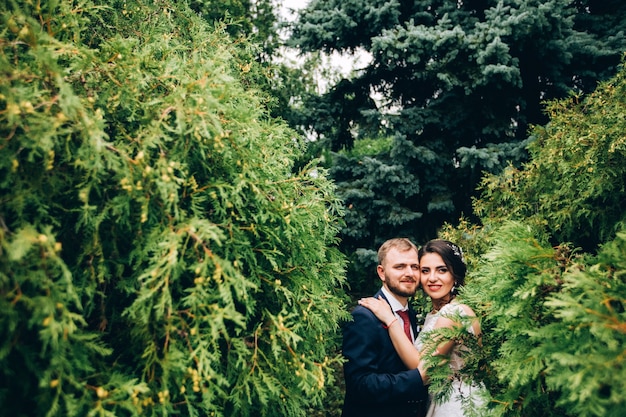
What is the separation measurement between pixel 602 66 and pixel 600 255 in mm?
6168

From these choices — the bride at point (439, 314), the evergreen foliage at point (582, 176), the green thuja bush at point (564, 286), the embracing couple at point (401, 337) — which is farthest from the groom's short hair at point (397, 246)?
the evergreen foliage at point (582, 176)

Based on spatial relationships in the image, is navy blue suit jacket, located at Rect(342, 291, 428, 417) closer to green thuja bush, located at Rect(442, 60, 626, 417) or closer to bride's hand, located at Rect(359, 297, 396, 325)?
bride's hand, located at Rect(359, 297, 396, 325)

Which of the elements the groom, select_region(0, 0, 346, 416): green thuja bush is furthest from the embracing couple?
select_region(0, 0, 346, 416): green thuja bush

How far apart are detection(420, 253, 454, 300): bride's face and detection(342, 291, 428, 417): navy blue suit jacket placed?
69 cm

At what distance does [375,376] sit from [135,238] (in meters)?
2.23

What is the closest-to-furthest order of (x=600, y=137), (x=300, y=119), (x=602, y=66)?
(x=600, y=137) → (x=602, y=66) → (x=300, y=119)

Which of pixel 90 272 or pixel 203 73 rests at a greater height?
pixel 203 73

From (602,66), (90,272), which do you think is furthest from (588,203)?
(602,66)

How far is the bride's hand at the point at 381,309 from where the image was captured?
11.6ft

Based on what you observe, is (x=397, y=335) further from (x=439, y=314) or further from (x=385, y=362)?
(x=439, y=314)

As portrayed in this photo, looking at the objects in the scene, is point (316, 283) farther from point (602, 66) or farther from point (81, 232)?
point (602, 66)

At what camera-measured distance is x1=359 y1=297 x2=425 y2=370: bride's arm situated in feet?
11.0

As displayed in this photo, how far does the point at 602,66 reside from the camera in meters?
6.62

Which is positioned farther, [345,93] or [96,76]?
[345,93]
